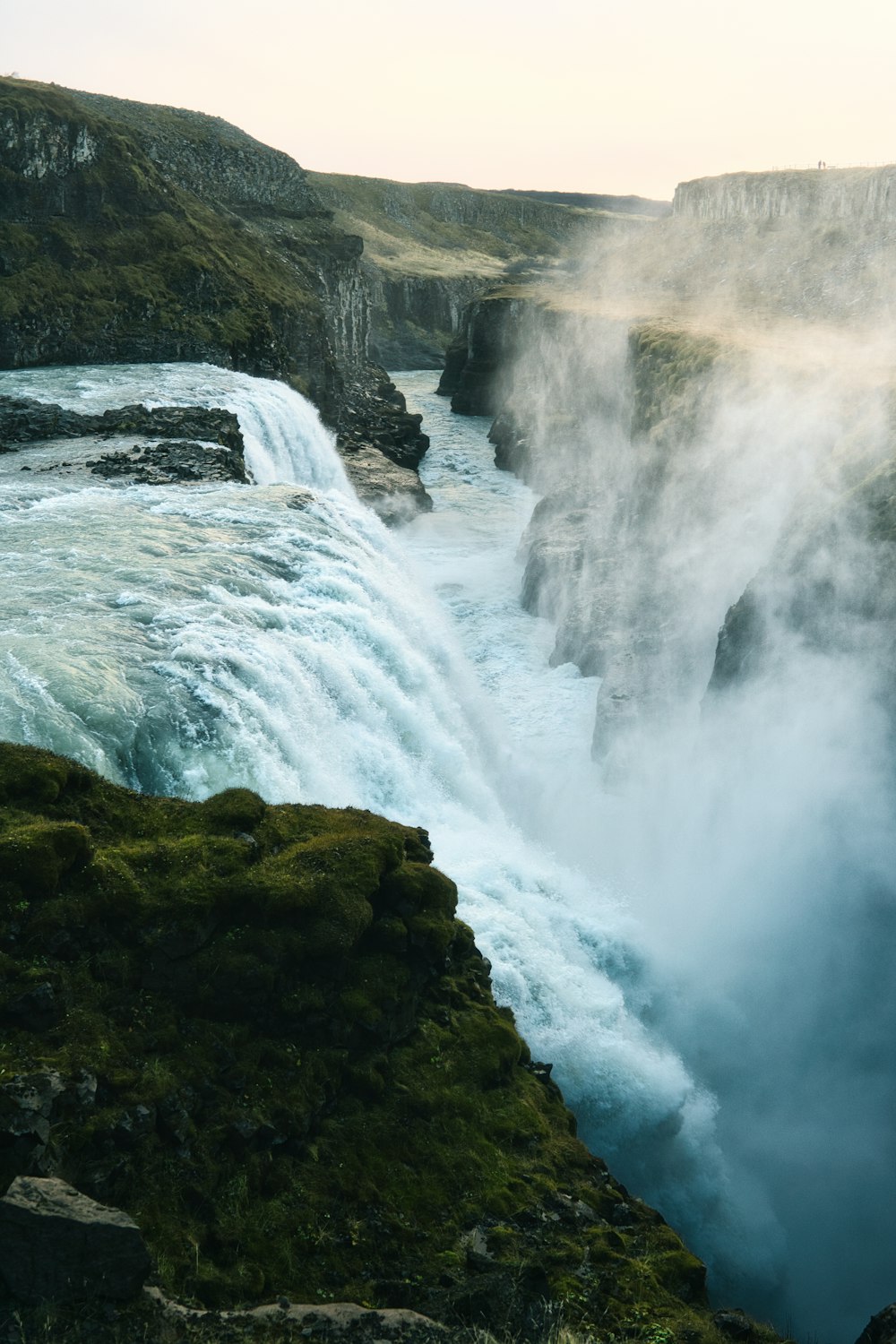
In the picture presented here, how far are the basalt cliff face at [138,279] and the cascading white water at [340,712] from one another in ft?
61.7

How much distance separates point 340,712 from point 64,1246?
47.3 feet

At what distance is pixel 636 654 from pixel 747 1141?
49.6ft

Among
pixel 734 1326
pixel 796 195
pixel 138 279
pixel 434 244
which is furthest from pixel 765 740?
pixel 434 244

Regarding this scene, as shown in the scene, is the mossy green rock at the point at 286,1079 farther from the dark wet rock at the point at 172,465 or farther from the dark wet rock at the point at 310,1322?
the dark wet rock at the point at 172,465

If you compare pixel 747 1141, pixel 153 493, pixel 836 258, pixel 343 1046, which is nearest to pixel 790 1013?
pixel 747 1141

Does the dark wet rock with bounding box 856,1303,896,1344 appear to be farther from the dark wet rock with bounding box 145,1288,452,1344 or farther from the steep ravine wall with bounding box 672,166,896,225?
the steep ravine wall with bounding box 672,166,896,225

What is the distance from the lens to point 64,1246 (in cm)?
799

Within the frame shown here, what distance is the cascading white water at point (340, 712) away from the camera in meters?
16.7

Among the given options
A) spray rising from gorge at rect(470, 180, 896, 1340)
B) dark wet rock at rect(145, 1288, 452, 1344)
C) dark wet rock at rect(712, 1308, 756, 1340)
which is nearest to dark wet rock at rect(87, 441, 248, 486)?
spray rising from gorge at rect(470, 180, 896, 1340)

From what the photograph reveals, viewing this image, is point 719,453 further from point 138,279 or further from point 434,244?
point 434,244

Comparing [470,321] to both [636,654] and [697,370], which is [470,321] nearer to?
[697,370]

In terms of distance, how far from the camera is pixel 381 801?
69.0ft

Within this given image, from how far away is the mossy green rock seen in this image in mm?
9641

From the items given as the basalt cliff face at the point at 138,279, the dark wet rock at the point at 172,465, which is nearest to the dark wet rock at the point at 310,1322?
the dark wet rock at the point at 172,465
